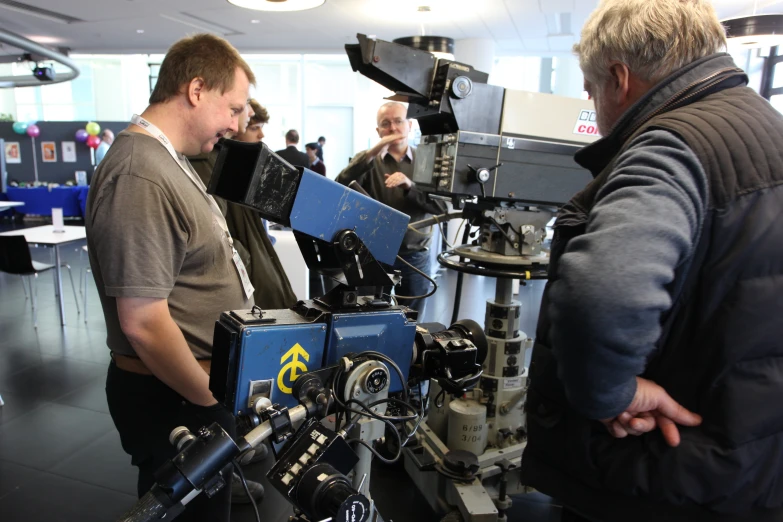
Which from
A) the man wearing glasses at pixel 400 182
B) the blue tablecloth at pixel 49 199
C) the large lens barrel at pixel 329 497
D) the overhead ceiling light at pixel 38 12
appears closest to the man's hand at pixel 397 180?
the man wearing glasses at pixel 400 182

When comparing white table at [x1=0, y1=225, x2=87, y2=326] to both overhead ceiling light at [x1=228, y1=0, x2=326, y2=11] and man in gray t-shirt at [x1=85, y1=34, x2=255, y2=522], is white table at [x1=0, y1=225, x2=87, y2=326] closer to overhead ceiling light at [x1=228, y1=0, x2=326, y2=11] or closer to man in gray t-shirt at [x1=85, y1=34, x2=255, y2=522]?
overhead ceiling light at [x1=228, y1=0, x2=326, y2=11]

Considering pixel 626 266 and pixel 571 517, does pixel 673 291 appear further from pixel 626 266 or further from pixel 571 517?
pixel 571 517

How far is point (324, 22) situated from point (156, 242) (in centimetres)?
622

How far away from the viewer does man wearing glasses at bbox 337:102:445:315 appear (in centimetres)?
239

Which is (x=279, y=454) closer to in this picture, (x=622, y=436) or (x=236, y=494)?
(x=622, y=436)

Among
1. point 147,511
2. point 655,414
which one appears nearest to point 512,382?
point 655,414

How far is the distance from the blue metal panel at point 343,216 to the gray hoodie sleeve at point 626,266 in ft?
0.95

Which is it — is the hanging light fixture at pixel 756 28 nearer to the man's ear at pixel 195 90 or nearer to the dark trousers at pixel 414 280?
the dark trousers at pixel 414 280

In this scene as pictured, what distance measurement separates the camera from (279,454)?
734 mm

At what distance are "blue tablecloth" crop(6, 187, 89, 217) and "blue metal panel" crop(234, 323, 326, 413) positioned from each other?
919cm

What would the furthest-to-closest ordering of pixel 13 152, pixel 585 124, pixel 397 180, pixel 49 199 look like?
pixel 13 152, pixel 49 199, pixel 397 180, pixel 585 124

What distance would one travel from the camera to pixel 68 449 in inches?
92.1

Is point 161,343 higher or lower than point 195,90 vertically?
lower

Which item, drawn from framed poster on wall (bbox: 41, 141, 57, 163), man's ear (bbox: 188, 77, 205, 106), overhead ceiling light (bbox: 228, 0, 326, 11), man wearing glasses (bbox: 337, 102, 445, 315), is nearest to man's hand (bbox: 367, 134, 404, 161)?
man wearing glasses (bbox: 337, 102, 445, 315)
